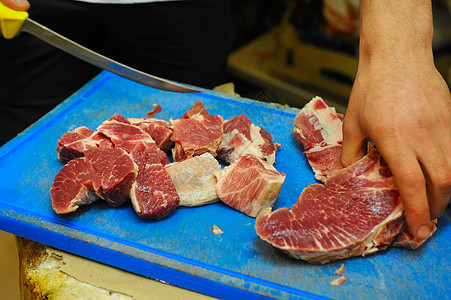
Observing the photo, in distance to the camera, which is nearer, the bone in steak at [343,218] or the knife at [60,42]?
the bone in steak at [343,218]

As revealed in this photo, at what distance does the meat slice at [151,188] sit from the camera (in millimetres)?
2123

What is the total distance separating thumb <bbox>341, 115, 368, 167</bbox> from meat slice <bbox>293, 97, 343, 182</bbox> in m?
0.11

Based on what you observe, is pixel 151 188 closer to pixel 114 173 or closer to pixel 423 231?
pixel 114 173

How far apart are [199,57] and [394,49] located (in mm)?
1840

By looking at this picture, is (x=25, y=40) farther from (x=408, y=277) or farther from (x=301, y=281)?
(x=408, y=277)

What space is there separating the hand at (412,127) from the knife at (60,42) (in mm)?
1343

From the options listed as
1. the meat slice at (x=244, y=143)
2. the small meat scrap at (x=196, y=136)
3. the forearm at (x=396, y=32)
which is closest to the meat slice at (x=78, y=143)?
the small meat scrap at (x=196, y=136)

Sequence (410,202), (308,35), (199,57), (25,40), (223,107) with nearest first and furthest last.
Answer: (410,202) → (223,107) → (25,40) → (199,57) → (308,35)

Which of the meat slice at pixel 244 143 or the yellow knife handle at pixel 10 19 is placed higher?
the yellow knife handle at pixel 10 19

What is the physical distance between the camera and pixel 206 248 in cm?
204

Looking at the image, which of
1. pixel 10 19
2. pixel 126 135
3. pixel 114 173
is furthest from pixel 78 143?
pixel 10 19

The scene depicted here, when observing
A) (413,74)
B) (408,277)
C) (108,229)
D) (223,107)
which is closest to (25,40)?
(223,107)

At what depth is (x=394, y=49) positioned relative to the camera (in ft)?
7.09

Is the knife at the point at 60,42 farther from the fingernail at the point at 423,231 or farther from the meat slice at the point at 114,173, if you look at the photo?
the fingernail at the point at 423,231
